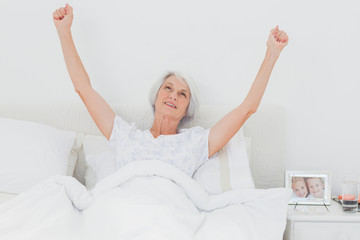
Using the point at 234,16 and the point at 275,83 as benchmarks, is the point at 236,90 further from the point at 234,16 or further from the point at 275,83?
the point at 234,16

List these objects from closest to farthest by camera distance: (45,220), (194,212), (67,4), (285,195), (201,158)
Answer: (45,220) < (194,212) < (285,195) < (201,158) < (67,4)

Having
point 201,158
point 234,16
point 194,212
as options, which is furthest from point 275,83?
point 194,212

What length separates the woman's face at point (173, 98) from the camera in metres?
2.04

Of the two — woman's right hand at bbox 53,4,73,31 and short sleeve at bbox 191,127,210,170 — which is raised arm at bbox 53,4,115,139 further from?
short sleeve at bbox 191,127,210,170

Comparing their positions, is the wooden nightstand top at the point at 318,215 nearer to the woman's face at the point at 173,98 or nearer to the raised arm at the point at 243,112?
the raised arm at the point at 243,112

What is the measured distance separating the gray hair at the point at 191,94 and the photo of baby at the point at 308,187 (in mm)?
605

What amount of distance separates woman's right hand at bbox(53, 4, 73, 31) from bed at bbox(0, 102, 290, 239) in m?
0.40

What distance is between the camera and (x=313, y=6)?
89.7 inches

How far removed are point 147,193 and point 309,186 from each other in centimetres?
91

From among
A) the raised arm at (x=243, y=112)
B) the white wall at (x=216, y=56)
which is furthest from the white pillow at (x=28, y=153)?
the raised arm at (x=243, y=112)

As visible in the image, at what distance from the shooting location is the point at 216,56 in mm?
2297

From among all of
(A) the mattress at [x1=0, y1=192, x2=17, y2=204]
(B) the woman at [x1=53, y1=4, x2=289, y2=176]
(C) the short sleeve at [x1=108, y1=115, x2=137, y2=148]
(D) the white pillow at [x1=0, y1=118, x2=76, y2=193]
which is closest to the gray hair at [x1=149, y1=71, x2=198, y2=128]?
(B) the woman at [x1=53, y1=4, x2=289, y2=176]

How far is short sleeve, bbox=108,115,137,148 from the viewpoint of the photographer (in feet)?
6.48

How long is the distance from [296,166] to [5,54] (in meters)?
1.70
